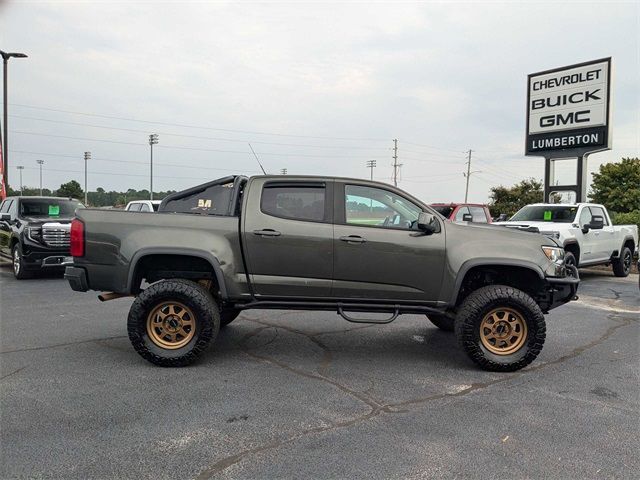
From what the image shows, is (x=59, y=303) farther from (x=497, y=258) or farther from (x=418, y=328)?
(x=497, y=258)

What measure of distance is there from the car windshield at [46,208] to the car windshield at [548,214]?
11.0 m

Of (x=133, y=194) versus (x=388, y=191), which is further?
(x=133, y=194)

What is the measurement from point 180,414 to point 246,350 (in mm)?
1829

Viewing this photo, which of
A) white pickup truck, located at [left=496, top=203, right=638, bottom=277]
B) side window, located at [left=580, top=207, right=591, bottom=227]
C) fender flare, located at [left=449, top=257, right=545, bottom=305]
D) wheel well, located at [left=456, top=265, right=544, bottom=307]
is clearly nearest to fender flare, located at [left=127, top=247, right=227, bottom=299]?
fender flare, located at [left=449, top=257, right=545, bottom=305]

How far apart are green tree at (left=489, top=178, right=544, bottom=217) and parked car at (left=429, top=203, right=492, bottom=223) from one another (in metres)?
33.3

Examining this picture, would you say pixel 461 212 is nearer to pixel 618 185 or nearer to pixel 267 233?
pixel 267 233

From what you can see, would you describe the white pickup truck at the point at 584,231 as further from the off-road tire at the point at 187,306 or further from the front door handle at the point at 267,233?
the off-road tire at the point at 187,306

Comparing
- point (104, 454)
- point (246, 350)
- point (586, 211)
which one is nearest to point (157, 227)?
point (246, 350)

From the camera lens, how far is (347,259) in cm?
498

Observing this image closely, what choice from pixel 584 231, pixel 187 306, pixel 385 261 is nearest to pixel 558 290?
pixel 385 261

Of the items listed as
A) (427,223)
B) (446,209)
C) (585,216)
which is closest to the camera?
(427,223)

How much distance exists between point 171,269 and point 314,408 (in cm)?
225

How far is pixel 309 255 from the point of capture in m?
4.98

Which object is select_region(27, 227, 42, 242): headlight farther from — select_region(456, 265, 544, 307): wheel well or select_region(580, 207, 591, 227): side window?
select_region(580, 207, 591, 227): side window
